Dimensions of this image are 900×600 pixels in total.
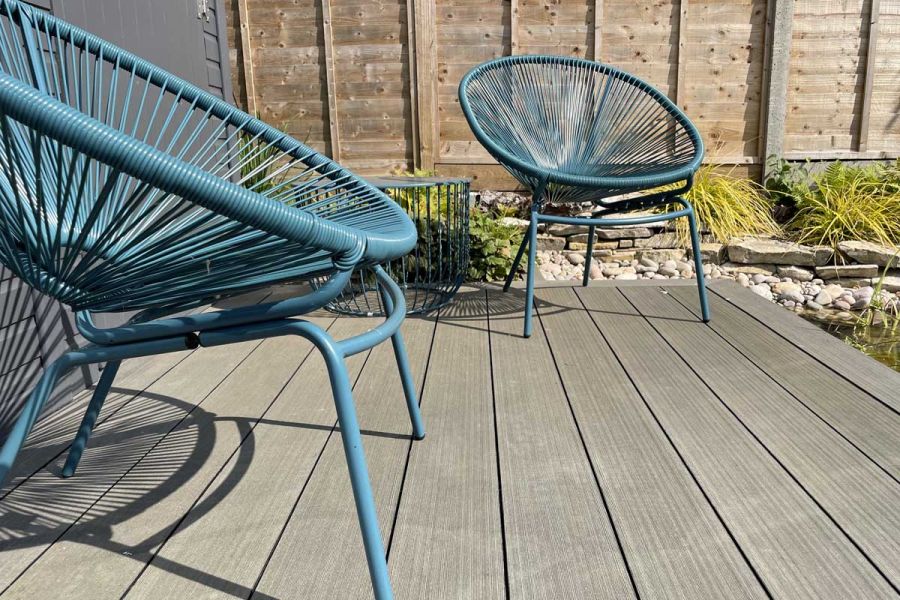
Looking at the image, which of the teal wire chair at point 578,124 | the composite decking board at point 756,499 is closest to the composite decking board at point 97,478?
the composite decking board at point 756,499

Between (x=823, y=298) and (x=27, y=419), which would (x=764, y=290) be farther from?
(x=27, y=419)

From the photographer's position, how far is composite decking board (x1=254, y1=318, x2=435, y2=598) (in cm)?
89

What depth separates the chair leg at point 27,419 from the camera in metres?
0.80

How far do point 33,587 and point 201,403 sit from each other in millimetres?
642

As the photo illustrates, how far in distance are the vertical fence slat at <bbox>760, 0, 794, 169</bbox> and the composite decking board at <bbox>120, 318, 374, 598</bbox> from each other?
397 centimetres

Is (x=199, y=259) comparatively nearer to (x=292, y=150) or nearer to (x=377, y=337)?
(x=377, y=337)

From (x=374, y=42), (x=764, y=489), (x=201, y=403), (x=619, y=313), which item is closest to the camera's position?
(x=764, y=489)

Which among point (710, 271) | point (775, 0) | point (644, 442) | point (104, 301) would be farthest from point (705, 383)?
point (775, 0)

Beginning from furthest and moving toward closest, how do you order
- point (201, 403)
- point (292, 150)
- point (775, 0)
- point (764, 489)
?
point (775, 0) < point (201, 403) < point (292, 150) < point (764, 489)

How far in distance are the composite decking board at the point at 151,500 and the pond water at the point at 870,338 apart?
2.03 meters

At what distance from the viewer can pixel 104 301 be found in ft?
2.85

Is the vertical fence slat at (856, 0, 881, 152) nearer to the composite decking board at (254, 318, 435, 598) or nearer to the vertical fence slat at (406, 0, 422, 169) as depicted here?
the vertical fence slat at (406, 0, 422, 169)

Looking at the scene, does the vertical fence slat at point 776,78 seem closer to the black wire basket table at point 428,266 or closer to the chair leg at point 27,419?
the black wire basket table at point 428,266

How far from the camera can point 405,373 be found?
118cm
